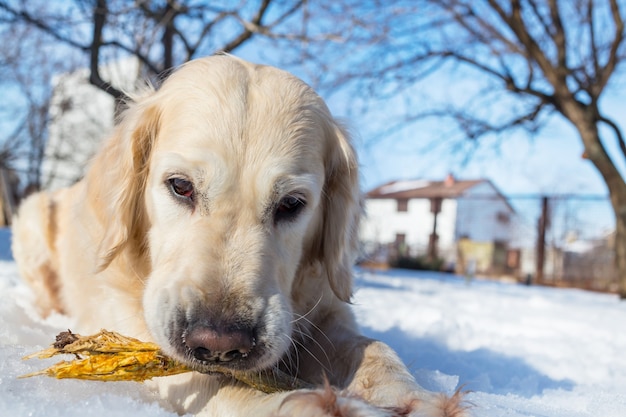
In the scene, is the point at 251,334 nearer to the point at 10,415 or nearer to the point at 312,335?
the point at 10,415

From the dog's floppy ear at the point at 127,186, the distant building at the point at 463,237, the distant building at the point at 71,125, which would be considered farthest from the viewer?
the distant building at the point at 71,125

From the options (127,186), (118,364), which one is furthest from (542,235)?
(118,364)

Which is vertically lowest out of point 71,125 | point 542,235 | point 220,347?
point 220,347

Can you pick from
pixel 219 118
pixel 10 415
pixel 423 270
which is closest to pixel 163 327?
pixel 10 415

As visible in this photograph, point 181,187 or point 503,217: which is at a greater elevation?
point 503,217

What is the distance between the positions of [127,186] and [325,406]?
5.12 ft

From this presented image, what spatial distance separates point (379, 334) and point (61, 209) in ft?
Answer: 8.43

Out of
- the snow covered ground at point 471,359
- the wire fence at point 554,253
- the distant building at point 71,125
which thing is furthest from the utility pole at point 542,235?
the distant building at point 71,125

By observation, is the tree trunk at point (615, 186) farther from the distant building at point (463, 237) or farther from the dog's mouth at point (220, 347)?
the dog's mouth at point (220, 347)

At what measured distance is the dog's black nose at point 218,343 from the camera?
1749mm

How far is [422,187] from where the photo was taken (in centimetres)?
4522

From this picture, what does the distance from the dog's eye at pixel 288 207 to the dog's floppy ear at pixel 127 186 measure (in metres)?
0.71

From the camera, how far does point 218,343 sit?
5.73 ft

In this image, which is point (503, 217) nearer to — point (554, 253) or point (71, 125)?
point (554, 253)
